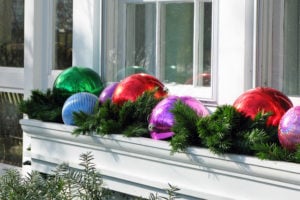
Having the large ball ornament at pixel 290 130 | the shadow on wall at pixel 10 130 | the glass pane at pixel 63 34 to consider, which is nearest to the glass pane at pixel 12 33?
the shadow on wall at pixel 10 130

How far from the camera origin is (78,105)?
380 centimetres

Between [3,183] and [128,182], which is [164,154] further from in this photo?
[3,183]

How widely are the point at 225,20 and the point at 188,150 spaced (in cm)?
86

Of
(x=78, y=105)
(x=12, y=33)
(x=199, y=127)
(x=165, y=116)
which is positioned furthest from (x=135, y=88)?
(x=12, y=33)

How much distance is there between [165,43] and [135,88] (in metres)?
0.51

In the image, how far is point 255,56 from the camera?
3541 mm

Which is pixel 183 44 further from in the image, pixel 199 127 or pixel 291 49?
pixel 199 127

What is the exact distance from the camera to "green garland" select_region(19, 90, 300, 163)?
2.90 metres

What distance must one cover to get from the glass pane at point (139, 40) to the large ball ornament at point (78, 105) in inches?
18.2

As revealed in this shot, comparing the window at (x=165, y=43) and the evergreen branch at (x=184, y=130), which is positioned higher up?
the window at (x=165, y=43)

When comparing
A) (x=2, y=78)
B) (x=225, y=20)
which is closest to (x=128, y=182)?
(x=225, y=20)

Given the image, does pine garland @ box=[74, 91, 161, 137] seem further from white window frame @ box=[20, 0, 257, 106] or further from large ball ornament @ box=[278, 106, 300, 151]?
large ball ornament @ box=[278, 106, 300, 151]

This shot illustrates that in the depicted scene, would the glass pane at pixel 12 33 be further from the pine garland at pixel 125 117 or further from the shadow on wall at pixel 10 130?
the pine garland at pixel 125 117

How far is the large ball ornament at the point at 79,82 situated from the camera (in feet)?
13.7
